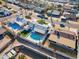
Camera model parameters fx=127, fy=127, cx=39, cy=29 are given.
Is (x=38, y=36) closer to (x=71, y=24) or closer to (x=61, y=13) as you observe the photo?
(x=71, y=24)

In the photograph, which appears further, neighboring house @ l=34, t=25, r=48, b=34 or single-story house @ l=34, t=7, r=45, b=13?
single-story house @ l=34, t=7, r=45, b=13

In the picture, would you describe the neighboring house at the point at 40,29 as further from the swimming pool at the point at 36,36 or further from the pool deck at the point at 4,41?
the pool deck at the point at 4,41

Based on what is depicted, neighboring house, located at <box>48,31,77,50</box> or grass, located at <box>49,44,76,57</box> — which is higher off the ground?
neighboring house, located at <box>48,31,77,50</box>

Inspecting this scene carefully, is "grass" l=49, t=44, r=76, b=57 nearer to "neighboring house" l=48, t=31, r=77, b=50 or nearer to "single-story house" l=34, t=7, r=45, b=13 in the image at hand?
"neighboring house" l=48, t=31, r=77, b=50

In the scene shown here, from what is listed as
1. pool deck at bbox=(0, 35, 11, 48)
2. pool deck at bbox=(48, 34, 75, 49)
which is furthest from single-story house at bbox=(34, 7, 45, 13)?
pool deck at bbox=(48, 34, 75, 49)

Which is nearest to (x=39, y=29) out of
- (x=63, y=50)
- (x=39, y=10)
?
(x=63, y=50)

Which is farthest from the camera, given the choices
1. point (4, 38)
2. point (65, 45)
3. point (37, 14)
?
point (37, 14)

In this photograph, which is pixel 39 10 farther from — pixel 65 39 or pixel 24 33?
pixel 65 39

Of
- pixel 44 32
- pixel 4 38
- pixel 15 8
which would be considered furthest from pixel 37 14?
pixel 4 38
